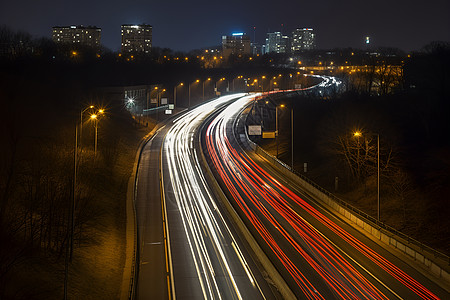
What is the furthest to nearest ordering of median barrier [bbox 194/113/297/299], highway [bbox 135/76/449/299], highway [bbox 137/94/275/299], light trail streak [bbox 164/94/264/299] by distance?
light trail streak [bbox 164/94/264/299]
highway [bbox 137/94/275/299]
highway [bbox 135/76/449/299]
median barrier [bbox 194/113/297/299]

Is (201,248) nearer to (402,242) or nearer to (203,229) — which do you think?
(203,229)

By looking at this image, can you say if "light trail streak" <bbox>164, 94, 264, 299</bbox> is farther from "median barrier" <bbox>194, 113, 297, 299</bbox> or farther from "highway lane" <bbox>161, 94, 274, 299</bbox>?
"median barrier" <bbox>194, 113, 297, 299</bbox>

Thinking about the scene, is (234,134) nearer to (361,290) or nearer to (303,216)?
(303,216)

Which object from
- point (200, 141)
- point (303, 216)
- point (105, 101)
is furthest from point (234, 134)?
point (303, 216)

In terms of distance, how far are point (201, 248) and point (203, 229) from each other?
3.45m

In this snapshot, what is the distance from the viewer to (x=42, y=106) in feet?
187

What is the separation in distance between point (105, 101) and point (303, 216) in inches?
1836

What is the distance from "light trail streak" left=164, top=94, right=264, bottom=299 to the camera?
69.3 ft

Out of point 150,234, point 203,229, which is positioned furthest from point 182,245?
point 203,229

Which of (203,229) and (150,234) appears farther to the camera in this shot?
(203,229)

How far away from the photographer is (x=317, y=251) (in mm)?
25094

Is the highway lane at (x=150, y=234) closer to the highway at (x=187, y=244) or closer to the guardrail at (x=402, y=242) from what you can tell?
the highway at (x=187, y=244)

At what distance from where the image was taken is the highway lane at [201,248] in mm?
20562

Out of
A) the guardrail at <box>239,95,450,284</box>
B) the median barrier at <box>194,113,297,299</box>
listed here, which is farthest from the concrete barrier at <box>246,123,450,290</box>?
the median barrier at <box>194,113,297,299</box>
